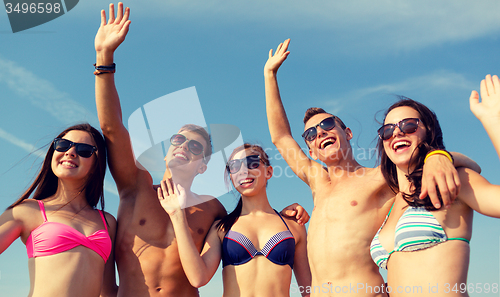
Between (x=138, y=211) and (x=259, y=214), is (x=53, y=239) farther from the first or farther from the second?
(x=259, y=214)

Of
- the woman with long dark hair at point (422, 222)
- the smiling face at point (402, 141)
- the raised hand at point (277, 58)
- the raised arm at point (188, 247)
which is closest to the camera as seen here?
the woman with long dark hair at point (422, 222)

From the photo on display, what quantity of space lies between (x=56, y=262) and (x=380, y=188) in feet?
16.3

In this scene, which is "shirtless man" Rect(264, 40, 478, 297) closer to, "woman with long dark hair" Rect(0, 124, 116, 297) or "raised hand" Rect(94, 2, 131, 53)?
"raised hand" Rect(94, 2, 131, 53)

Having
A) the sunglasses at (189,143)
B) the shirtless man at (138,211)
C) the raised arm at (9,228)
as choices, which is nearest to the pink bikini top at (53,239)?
the raised arm at (9,228)

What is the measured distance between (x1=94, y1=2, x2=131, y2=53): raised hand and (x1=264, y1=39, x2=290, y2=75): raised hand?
2740 mm

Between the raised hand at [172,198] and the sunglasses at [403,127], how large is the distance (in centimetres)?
320

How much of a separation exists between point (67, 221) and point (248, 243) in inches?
111

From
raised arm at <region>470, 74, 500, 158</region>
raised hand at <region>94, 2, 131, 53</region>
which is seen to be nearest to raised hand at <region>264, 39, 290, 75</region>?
raised hand at <region>94, 2, 131, 53</region>

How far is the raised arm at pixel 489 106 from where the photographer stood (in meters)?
3.72

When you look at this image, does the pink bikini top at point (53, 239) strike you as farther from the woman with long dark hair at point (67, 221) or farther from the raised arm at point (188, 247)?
the raised arm at point (188, 247)

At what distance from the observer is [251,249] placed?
5.81 m

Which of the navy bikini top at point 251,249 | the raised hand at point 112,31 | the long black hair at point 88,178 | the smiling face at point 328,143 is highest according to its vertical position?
the raised hand at point 112,31

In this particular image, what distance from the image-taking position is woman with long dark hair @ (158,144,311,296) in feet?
18.1

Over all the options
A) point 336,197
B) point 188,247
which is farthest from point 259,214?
point 188,247
